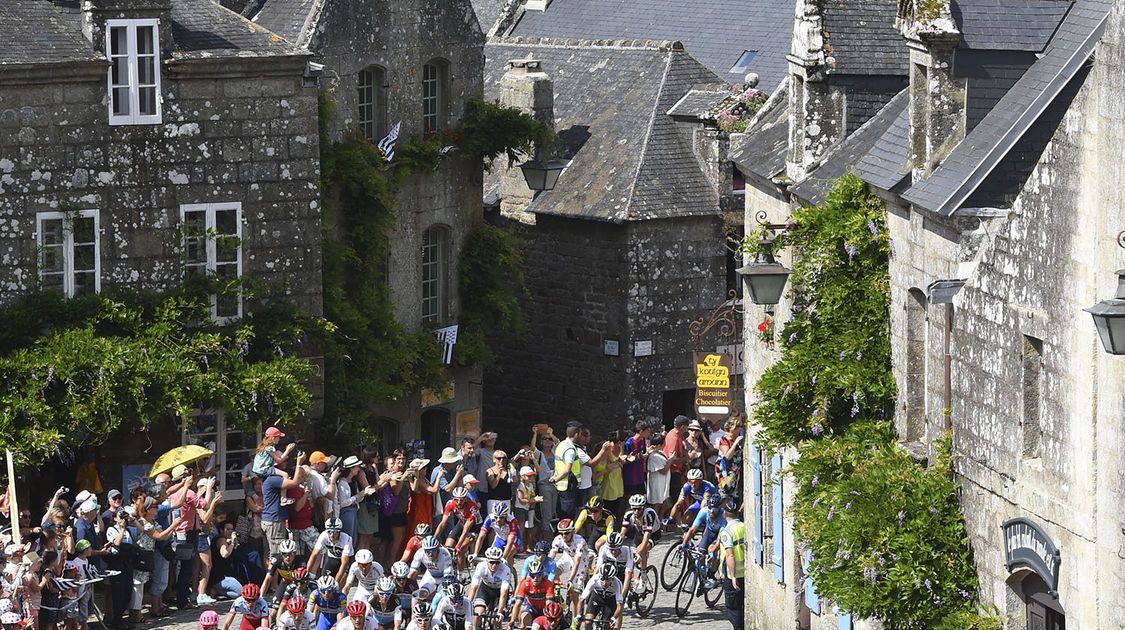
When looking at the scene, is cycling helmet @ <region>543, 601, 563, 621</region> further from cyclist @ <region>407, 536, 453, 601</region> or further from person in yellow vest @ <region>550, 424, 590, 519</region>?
person in yellow vest @ <region>550, 424, 590, 519</region>

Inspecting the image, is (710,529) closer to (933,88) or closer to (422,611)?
(422,611)

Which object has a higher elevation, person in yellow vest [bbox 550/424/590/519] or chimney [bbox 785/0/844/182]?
chimney [bbox 785/0/844/182]

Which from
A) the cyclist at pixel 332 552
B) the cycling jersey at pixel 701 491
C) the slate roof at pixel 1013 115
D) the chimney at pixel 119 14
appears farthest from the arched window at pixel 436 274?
the slate roof at pixel 1013 115

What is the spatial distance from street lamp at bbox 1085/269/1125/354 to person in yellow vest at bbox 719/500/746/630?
30.5 ft

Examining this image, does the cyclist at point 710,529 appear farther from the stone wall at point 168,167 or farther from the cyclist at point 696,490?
the stone wall at point 168,167

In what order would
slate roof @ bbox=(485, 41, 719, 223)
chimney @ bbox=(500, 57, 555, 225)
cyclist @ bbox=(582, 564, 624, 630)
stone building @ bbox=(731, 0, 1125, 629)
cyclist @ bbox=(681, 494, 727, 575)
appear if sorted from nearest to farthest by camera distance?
stone building @ bbox=(731, 0, 1125, 629) < cyclist @ bbox=(582, 564, 624, 630) < cyclist @ bbox=(681, 494, 727, 575) < slate roof @ bbox=(485, 41, 719, 223) < chimney @ bbox=(500, 57, 555, 225)

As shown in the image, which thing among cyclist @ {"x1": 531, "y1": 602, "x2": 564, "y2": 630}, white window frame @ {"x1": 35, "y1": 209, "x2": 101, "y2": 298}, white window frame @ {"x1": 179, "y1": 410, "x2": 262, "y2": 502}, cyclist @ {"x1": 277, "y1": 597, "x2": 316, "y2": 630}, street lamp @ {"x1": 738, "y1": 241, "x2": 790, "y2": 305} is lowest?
cyclist @ {"x1": 531, "y1": 602, "x2": 564, "y2": 630}

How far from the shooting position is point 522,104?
3431cm

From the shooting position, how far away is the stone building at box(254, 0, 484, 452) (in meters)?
29.7

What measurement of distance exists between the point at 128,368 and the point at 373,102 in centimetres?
659

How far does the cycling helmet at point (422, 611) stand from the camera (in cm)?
2095

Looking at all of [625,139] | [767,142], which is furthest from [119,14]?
[625,139]

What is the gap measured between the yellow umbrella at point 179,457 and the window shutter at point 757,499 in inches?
228

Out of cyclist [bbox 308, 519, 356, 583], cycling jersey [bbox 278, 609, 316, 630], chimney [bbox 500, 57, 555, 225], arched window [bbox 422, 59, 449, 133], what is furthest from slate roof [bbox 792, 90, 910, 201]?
chimney [bbox 500, 57, 555, 225]
